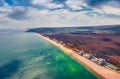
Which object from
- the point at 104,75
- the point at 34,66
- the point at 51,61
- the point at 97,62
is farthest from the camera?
the point at 51,61

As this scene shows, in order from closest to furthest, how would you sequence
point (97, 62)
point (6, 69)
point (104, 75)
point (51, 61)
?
point (104, 75)
point (6, 69)
point (97, 62)
point (51, 61)

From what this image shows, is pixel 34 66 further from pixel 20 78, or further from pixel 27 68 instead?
pixel 20 78

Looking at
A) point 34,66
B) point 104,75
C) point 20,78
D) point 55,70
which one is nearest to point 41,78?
point 20,78

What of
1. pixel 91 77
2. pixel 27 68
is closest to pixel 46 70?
pixel 27 68

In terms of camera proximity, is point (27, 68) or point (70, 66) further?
point (70, 66)

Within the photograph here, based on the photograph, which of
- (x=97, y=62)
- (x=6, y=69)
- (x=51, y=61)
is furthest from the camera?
(x=51, y=61)

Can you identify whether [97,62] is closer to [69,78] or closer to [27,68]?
[69,78]

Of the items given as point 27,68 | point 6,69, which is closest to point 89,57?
point 27,68

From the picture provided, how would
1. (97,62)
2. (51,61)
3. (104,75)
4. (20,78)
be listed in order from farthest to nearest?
(51,61) < (97,62) < (104,75) < (20,78)

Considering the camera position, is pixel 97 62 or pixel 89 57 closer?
pixel 97 62
